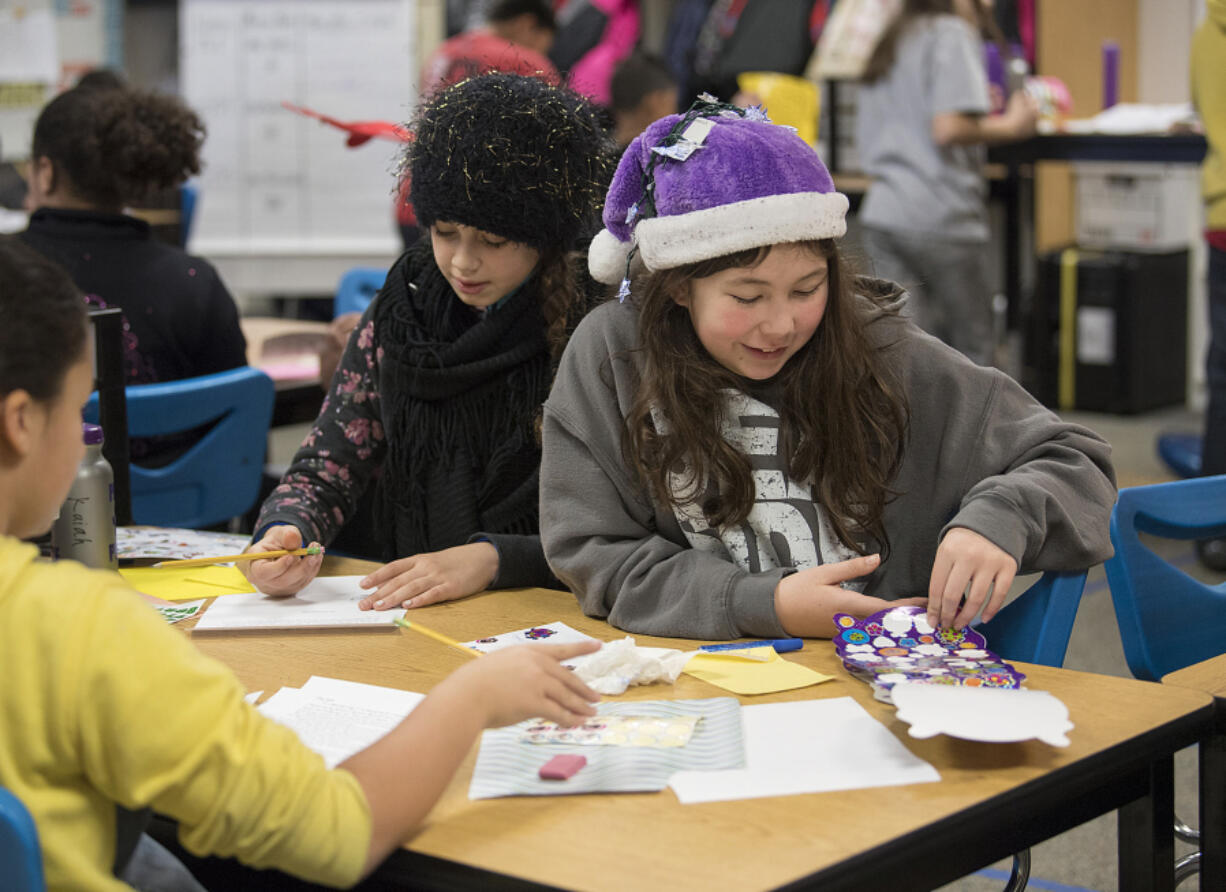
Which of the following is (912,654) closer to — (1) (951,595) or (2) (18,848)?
(1) (951,595)

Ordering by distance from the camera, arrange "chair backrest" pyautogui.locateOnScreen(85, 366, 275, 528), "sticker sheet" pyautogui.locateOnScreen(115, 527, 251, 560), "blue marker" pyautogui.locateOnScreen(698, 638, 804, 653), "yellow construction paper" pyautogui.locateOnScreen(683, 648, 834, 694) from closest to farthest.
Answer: "yellow construction paper" pyautogui.locateOnScreen(683, 648, 834, 694)
"blue marker" pyautogui.locateOnScreen(698, 638, 804, 653)
"sticker sheet" pyautogui.locateOnScreen(115, 527, 251, 560)
"chair backrest" pyautogui.locateOnScreen(85, 366, 275, 528)

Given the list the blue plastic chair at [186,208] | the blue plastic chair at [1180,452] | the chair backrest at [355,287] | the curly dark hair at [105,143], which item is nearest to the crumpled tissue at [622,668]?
Answer: the curly dark hair at [105,143]

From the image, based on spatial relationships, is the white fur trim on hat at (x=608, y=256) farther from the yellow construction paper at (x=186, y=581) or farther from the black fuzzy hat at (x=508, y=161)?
the yellow construction paper at (x=186, y=581)

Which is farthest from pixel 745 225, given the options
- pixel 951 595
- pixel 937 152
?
pixel 937 152

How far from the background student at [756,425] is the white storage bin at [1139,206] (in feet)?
14.4

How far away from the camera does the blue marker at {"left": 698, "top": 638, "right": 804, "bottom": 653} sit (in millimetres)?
Answer: 1518

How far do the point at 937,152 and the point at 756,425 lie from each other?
113 inches

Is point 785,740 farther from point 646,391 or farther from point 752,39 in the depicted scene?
point 752,39

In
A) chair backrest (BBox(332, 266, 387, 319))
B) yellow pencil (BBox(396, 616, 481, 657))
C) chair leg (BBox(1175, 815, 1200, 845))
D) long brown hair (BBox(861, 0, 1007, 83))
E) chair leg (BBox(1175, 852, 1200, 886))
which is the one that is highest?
long brown hair (BBox(861, 0, 1007, 83))

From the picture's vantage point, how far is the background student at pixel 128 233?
9.45 feet

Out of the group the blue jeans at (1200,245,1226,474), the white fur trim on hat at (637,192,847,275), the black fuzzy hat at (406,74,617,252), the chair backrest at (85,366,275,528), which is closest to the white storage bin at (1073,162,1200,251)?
the blue jeans at (1200,245,1226,474)

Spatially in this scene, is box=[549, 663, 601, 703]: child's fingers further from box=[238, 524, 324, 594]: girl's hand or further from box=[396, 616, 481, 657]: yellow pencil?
box=[238, 524, 324, 594]: girl's hand

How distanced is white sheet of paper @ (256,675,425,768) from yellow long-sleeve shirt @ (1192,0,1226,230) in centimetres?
278

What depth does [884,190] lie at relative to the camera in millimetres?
4477
